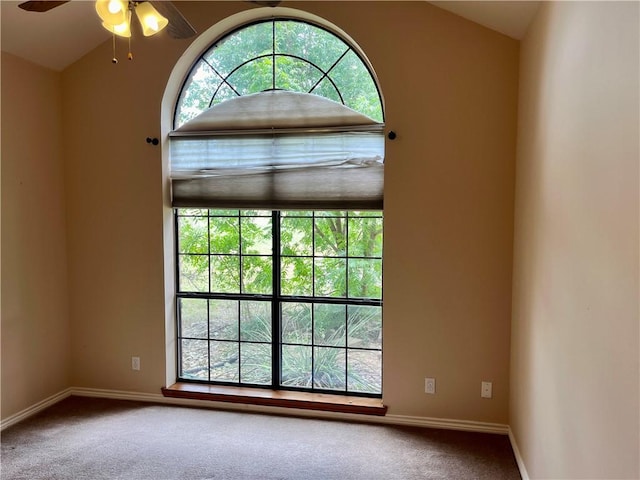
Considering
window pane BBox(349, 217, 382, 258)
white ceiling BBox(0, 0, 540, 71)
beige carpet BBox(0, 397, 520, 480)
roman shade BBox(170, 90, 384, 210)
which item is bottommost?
beige carpet BBox(0, 397, 520, 480)

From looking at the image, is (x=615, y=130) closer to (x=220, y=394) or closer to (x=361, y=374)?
(x=361, y=374)

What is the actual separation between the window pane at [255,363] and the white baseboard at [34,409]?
1.41 meters

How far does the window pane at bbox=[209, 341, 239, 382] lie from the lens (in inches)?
131

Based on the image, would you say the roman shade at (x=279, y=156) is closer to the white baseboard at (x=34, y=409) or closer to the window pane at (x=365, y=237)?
the window pane at (x=365, y=237)

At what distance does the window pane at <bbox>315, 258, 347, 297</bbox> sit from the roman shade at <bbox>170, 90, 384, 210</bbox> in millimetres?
419

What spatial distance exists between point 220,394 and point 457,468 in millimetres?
1698

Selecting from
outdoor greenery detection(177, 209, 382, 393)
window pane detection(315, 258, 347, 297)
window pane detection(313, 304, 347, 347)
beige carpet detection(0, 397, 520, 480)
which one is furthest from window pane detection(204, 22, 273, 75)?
beige carpet detection(0, 397, 520, 480)

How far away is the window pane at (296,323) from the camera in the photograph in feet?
10.5

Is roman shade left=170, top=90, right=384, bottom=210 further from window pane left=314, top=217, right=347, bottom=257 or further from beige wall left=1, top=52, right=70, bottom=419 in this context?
beige wall left=1, top=52, right=70, bottom=419

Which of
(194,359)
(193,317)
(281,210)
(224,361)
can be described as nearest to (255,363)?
(224,361)

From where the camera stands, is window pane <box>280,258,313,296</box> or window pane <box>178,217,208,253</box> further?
window pane <box>178,217,208,253</box>

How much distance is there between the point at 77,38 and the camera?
3025mm

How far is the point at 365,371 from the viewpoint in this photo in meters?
3.11

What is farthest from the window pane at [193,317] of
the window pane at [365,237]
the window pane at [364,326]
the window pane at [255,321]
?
the window pane at [365,237]
